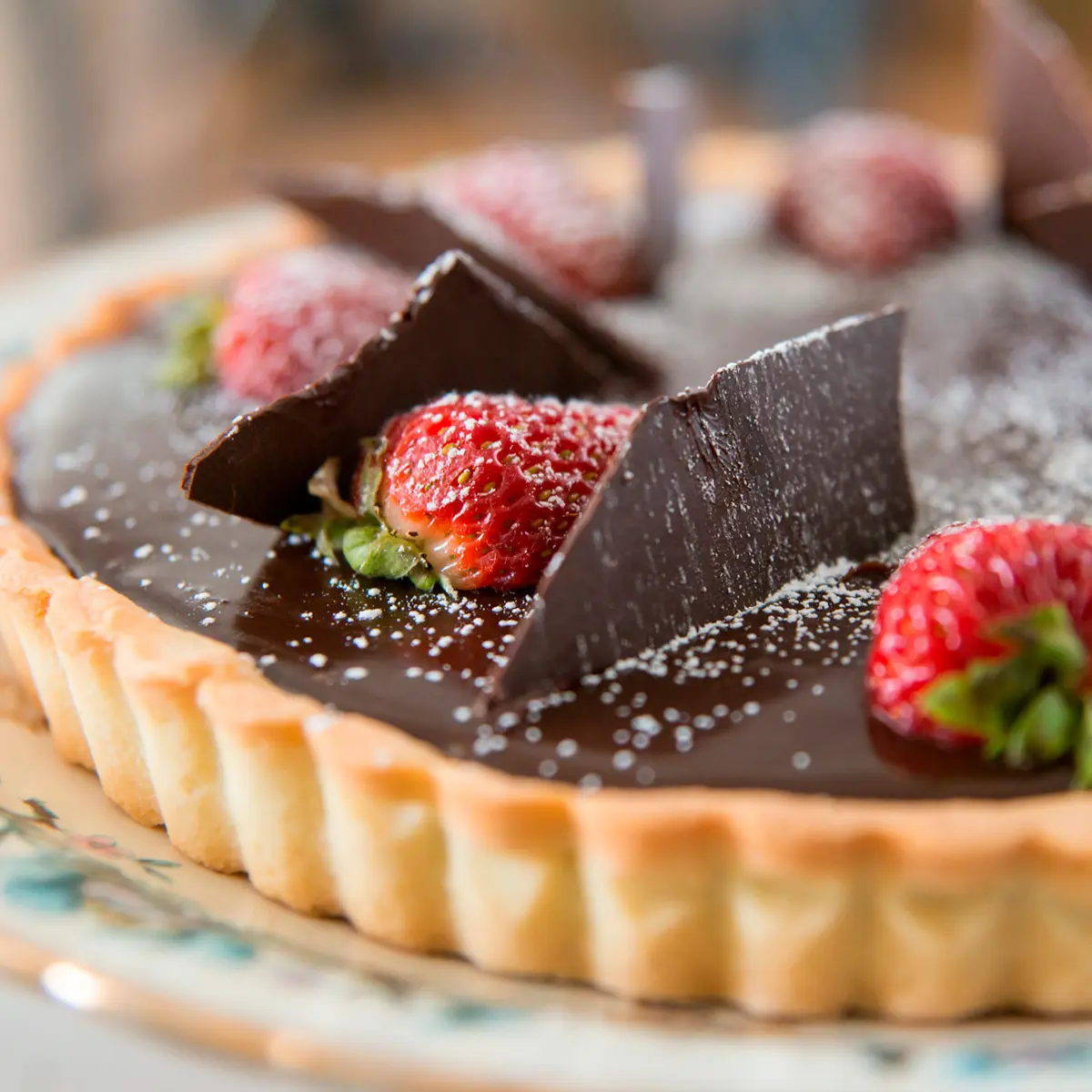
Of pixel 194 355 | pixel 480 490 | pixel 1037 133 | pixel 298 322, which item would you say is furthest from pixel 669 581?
pixel 1037 133

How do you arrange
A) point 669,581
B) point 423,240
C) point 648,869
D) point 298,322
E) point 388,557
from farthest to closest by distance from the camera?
point 423,240
point 298,322
point 388,557
point 669,581
point 648,869

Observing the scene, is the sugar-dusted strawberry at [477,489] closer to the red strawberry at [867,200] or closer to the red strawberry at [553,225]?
the red strawberry at [553,225]

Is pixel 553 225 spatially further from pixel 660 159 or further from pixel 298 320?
pixel 298 320

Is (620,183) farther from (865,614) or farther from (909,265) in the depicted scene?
(865,614)

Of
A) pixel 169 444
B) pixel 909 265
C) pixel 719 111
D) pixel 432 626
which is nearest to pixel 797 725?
pixel 432 626

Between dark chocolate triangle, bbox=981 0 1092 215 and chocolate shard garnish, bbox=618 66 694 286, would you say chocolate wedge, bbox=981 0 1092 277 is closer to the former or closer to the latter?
dark chocolate triangle, bbox=981 0 1092 215

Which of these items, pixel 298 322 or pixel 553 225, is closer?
pixel 298 322
